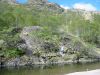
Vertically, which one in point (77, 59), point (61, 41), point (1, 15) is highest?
point (1, 15)

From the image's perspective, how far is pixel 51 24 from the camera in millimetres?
132000

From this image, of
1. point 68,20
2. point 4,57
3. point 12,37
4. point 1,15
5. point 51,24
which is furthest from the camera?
point 68,20

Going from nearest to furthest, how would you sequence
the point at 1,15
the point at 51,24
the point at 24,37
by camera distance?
the point at 24,37, the point at 1,15, the point at 51,24

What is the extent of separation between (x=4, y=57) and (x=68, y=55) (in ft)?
73.9

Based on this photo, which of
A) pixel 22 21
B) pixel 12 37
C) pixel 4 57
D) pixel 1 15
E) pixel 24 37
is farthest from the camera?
pixel 22 21

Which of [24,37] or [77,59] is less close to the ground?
[24,37]

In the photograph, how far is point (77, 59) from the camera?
290 ft

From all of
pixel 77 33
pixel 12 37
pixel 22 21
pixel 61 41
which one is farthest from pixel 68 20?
pixel 12 37

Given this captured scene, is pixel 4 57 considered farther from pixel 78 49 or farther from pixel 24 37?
pixel 78 49

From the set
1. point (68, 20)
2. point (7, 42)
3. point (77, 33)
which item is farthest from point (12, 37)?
point (68, 20)

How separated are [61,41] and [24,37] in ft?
44.4

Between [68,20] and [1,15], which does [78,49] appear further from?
[68,20]

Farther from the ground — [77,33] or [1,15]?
[1,15]

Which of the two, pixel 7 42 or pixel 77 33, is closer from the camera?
pixel 7 42
